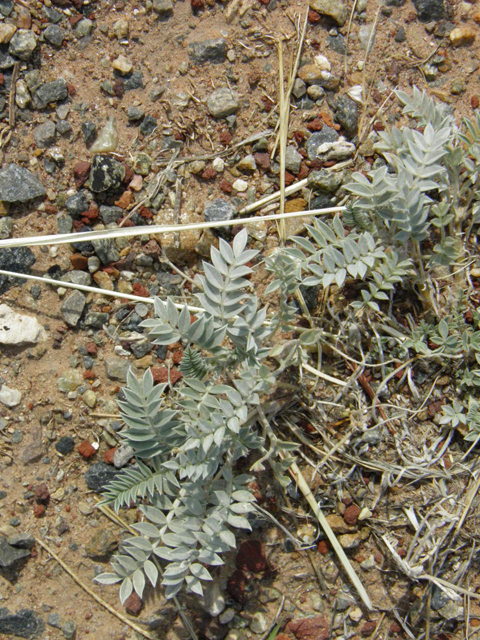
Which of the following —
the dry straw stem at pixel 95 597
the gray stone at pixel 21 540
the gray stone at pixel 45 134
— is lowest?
the dry straw stem at pixel 95 597

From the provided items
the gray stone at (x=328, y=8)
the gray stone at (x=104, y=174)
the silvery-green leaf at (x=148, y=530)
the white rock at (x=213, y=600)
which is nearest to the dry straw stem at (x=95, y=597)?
the white rock at (x=213, y=600)

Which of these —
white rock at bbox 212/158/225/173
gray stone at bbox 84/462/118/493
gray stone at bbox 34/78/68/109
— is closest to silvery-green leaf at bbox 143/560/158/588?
gray stone at bbox 84/462/118/493

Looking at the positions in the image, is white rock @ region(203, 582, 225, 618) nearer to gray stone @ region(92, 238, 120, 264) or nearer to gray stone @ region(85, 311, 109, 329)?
gray stone @ region(85, 311, 109, 329)

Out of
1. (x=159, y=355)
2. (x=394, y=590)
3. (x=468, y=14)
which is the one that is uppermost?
(x=468, y=14)

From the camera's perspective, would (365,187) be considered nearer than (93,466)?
Yes

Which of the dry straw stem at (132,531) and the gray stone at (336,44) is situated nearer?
the dry straw stem at (132,531)

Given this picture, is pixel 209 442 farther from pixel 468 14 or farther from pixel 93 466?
pixel 468 14

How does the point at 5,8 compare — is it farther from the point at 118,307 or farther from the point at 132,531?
the point at 132,531

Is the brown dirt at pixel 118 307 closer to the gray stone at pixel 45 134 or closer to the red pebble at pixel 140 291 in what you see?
the gray stone at pixel 45 134

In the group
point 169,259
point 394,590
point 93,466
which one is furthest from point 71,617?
point 169,259
